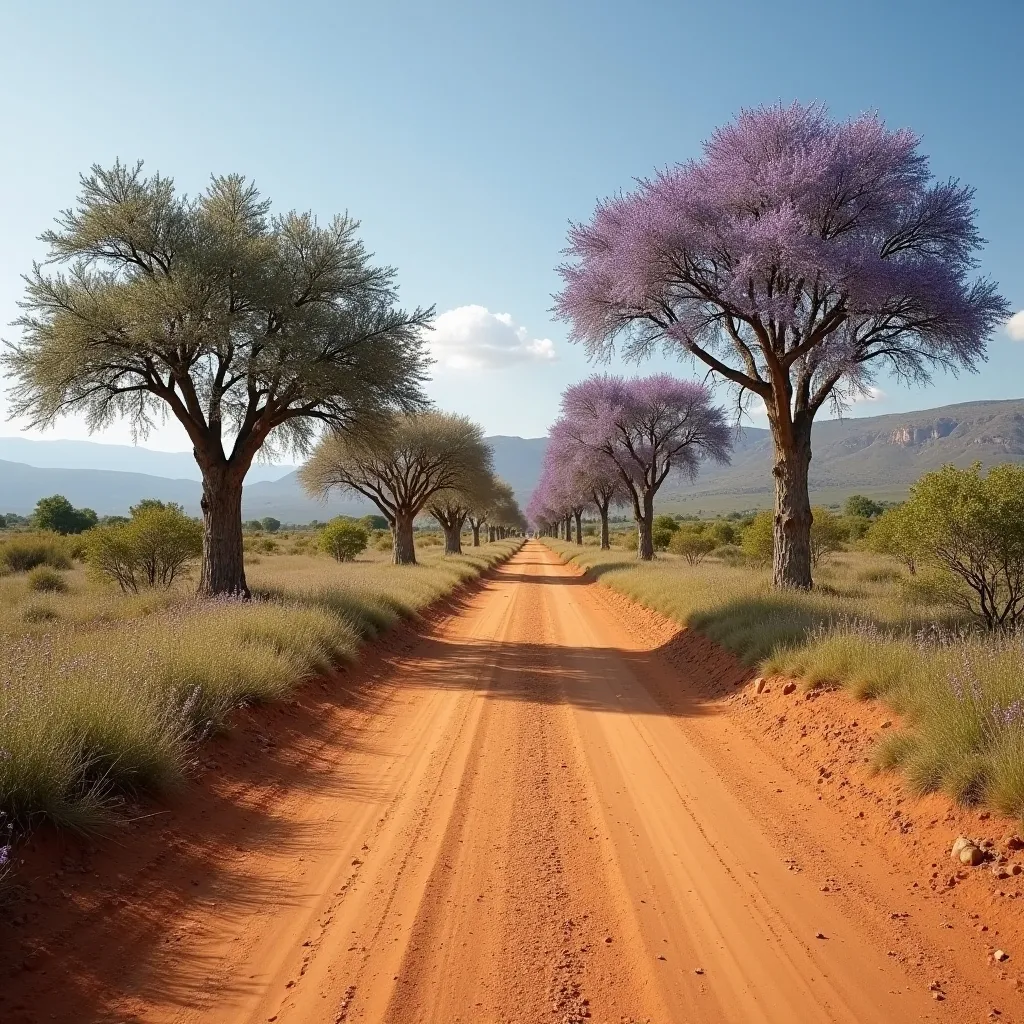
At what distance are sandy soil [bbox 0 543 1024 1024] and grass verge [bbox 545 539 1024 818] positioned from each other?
10.9 inches

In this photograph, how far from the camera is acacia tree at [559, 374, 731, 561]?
32656 millimetres

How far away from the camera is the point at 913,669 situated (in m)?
6.79

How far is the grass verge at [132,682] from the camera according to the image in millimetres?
4598

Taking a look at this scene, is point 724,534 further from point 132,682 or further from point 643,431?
point 132,682

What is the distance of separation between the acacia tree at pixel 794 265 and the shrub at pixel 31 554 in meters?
26.6

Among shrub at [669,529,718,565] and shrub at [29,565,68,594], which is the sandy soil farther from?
shrub at [669,529,718,565]

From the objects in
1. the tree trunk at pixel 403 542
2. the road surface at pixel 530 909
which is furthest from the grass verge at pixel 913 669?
the tree trunk at pixel 403 542

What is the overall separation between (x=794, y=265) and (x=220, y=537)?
516 inches

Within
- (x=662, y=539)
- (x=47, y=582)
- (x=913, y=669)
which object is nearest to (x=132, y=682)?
(x=913, y=669)

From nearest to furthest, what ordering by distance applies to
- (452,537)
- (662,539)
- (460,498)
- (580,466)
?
(580,466)
(460,498)
(452,537)
(662,539)

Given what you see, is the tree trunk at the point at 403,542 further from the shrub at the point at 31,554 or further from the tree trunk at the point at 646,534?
the shrub at the point at 31,554

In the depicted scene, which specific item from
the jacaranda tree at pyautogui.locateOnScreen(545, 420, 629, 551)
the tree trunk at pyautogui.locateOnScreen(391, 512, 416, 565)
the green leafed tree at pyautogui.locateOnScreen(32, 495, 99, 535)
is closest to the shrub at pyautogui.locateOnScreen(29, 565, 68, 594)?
the tree trunk at pyautogui.locateOnScreen(391, 512, 416, 565)

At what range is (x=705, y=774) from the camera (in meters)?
6.59

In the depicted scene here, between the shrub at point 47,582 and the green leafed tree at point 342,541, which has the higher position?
the green leafed tree at point 342,541
